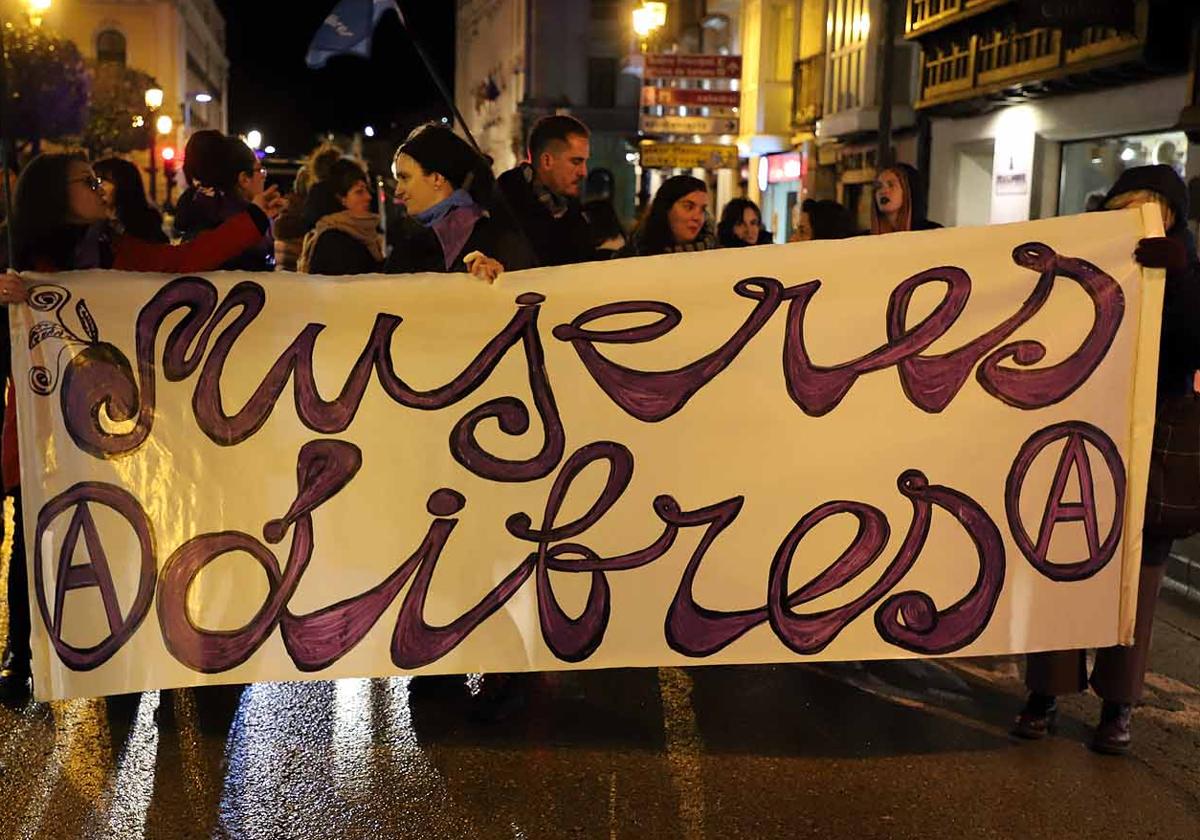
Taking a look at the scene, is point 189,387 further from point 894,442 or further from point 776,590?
point 894,442

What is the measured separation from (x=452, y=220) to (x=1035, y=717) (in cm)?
254

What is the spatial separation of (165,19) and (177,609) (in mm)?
72859

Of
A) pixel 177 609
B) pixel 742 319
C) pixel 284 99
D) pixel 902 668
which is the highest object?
pixel 284 99

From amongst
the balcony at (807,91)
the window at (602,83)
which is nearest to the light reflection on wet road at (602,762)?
the balcony at (807,91)

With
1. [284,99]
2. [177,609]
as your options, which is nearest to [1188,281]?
[177,609]

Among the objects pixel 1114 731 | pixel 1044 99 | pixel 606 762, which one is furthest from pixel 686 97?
pixel 606 762

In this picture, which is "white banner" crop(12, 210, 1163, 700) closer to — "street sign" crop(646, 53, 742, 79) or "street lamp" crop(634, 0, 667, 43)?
"street sign" crop(646, 53, 742, 79)

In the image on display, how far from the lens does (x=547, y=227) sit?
5.67m

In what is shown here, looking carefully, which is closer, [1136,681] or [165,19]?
[1136,681]

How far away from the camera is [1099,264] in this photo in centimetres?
433

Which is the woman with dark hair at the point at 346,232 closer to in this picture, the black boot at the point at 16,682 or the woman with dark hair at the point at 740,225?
the black boot at the point at 16,682

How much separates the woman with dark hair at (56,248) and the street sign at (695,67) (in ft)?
55.3

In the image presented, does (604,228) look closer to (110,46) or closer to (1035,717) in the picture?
(1035,717)

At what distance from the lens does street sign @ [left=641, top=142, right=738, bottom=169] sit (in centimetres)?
2152
